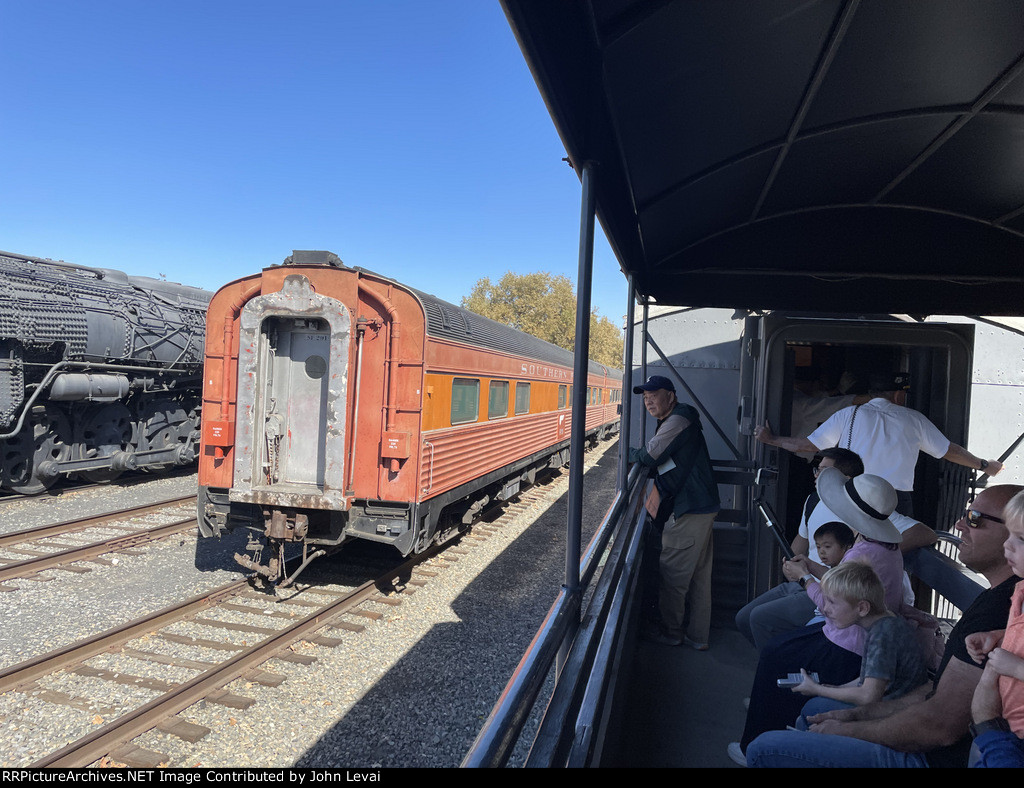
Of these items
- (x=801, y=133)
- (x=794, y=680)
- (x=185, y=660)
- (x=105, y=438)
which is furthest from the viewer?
(x=105, y=438)

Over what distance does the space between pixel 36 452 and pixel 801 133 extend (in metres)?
11.3

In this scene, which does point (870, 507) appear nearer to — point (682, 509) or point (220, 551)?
point (682, 509)

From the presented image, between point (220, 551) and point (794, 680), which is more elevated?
point (794, 680)

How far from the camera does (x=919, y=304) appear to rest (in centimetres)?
545

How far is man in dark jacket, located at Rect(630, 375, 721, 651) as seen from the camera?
4.28 metres

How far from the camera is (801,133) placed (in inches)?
123

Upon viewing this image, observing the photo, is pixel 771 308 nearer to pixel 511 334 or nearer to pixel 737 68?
pixel 737 68

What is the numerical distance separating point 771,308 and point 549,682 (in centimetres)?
385

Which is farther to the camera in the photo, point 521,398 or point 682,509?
point 521,398

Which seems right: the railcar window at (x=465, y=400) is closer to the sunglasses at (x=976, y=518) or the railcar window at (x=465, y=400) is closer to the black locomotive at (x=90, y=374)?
the sunglasses at (x=976, y=518)

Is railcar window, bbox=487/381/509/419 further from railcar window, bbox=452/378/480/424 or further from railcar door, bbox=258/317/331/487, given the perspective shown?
railcar door, bbox=258/317/331/487

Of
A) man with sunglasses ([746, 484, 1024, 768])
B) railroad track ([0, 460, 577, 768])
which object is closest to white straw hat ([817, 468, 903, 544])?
man with sunglasses ([746, 484, 1024, 768])

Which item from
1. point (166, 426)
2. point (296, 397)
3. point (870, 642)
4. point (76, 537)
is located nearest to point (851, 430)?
point (870, 642)

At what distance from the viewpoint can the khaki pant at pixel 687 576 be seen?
14.4 feet
